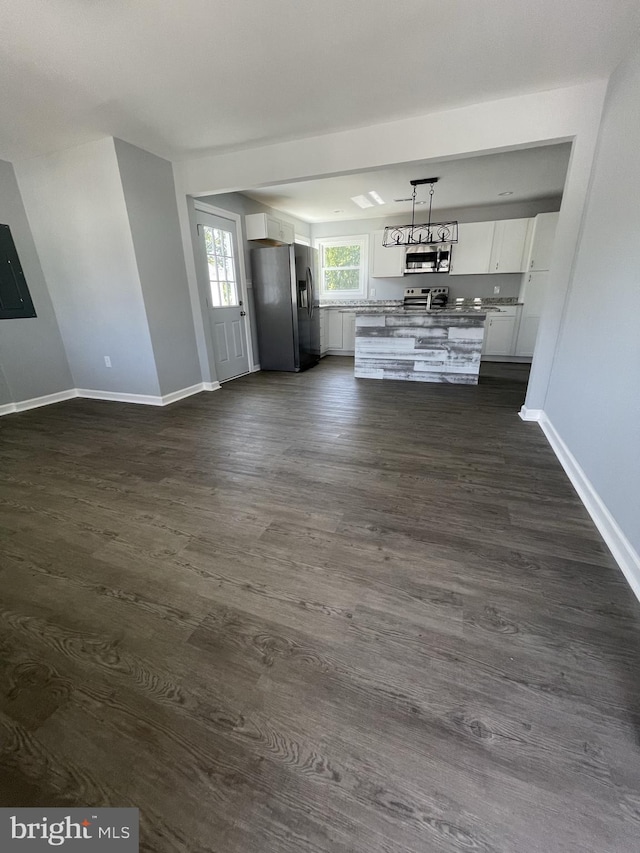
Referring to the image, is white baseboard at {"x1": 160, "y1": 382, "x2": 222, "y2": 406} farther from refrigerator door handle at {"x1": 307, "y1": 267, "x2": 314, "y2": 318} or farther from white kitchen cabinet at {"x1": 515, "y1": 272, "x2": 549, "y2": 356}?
white kitchen cabinet at {"x1": 515, "y1": 272, "x2": 549, "y2": 356}

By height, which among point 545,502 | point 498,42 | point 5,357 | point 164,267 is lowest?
point 545,502

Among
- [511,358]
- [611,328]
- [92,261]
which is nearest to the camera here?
[611,328]

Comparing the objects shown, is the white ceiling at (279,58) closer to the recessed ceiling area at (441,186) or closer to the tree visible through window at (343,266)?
the recessed ceiling area at (441,186)

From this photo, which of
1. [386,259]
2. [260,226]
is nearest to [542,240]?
[386,259]

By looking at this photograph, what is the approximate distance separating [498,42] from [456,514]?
2.77 meters

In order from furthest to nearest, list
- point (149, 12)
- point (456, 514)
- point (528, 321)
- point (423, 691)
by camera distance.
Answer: point (528, 321)
point (456, 514)
point (149, 12)
point (423, 691)

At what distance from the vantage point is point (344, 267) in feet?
22.3

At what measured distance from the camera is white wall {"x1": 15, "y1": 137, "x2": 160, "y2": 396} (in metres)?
3.29

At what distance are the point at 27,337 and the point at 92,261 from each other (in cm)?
117

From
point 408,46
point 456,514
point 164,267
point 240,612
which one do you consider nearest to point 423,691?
point 240,612

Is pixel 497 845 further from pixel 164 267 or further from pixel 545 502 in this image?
pixel 164 267

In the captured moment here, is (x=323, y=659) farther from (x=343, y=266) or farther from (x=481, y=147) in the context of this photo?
(x=343, y=266)

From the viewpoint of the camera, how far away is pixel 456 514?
6.23 ft

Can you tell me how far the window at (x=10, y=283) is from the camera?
3529mm
